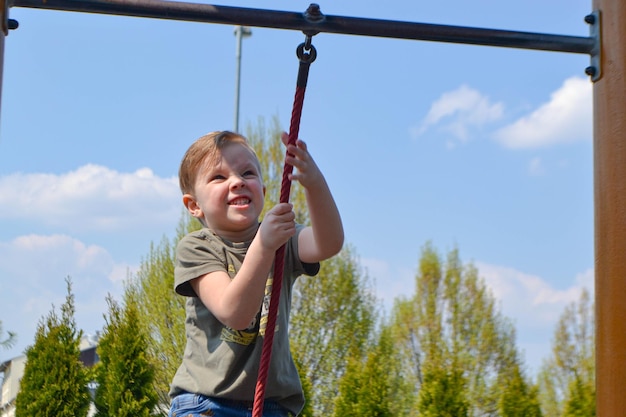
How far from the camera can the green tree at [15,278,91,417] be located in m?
8.20

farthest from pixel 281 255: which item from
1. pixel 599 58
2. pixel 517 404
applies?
pixel 517 404

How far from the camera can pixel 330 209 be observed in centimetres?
217

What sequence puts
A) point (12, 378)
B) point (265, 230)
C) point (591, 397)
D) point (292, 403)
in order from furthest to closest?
point (12, 378), point (591, 397), point (292, 403), point (265, 230)

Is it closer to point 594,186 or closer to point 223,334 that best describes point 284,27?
point 223,334

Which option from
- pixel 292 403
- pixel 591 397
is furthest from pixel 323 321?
pixel 292 403

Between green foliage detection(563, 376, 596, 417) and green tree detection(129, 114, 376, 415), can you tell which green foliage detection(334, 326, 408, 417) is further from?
green tree detection(129, 114, 376, 415)

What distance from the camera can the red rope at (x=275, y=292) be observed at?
79.5 inches

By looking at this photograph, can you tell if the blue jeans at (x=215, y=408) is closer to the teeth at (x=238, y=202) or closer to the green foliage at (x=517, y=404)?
the teeth at (x=238, y=202)

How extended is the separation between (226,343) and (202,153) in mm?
569

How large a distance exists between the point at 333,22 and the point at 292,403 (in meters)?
1.13

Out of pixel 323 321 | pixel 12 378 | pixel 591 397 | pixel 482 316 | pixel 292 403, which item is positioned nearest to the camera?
pixel 292 403

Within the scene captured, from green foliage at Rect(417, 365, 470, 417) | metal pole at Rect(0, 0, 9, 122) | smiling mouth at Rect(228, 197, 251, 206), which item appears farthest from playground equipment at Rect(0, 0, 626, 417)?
green foliage at Rect(417, 365, 470, 417)

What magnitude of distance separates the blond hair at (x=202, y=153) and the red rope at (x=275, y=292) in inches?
12.4

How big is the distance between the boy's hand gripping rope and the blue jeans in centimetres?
20
